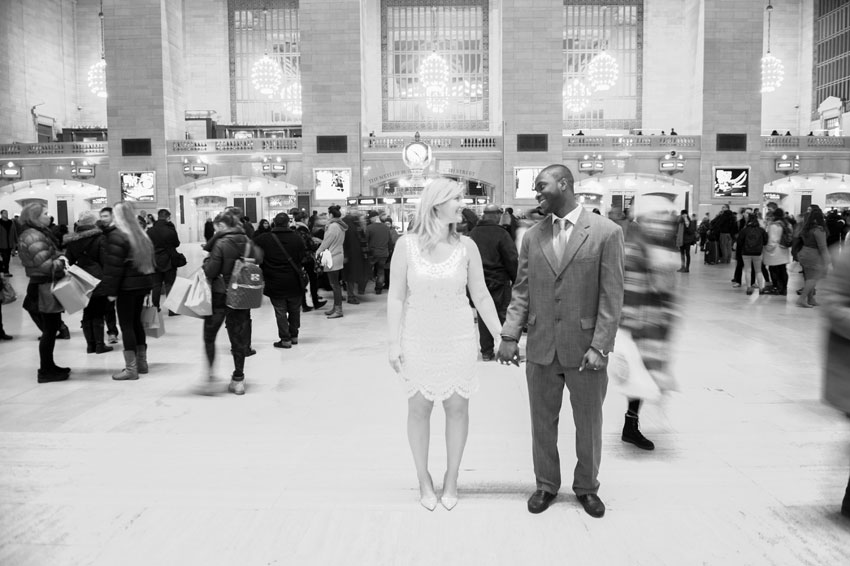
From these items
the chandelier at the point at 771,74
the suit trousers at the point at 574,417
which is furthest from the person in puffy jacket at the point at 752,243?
the chandelier at the point at 771,74

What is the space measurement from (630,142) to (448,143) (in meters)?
7.95

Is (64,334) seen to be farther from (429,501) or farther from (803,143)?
(803,143)

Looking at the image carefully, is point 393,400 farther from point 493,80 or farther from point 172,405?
point 493,80

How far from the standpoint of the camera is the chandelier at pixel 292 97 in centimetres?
3850

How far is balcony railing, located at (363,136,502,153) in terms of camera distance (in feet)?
97.2

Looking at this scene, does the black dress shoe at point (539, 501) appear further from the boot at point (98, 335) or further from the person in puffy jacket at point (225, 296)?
the boot at point (98, 335)

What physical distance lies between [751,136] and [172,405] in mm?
30130

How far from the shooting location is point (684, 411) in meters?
5.19

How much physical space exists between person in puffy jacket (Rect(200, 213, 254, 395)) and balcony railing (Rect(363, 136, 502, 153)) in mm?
24046

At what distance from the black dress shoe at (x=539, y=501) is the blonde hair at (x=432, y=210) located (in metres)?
1.32

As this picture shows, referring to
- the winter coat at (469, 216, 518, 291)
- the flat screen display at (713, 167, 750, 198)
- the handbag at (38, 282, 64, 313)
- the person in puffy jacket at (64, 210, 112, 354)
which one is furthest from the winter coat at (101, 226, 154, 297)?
A: the flat screen display at (713, 167, 750, 198)

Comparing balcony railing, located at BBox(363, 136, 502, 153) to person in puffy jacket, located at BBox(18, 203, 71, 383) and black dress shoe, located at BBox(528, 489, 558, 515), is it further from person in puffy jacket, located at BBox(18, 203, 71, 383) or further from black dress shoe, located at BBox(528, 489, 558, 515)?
black dress shoe, located at BBox(528, 489, 558, 515)

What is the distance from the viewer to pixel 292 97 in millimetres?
38781

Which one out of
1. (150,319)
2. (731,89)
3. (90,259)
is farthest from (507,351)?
(731,89)
